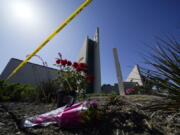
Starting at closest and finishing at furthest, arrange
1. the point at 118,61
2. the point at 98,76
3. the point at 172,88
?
the point at 172,88, the point at 118,61, the point at 98,76

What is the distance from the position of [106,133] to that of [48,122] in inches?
22.1

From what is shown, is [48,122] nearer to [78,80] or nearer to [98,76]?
[78,80]

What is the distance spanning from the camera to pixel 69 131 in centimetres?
95

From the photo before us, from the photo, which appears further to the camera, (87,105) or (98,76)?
(98,76)

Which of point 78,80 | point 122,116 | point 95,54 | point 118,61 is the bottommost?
point 122,116

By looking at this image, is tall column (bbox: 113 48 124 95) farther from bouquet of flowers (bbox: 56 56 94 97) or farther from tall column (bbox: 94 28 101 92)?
tall column (bbox: 94 28 101 92)

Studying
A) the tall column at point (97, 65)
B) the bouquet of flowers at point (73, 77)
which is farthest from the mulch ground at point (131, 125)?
the tall column at point (97, 65)

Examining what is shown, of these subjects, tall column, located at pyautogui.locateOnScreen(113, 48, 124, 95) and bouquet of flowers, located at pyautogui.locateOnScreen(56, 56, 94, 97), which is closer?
bouquet of flowers, located at pyautogui.locateOnScreen(56, 56, 94, 97)

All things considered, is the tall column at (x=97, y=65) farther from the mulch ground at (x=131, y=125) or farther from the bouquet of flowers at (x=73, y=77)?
the mulch ground at (x=131, y=125)

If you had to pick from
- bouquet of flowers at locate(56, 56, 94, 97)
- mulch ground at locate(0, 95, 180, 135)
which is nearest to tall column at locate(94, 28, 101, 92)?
bouquet of flowers at locate(56, 56, 94, 97)

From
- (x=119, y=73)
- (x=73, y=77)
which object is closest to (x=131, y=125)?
(x=73, y=77)

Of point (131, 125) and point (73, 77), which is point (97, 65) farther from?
point (131, 125)

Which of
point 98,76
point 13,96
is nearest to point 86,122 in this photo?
point 13,96

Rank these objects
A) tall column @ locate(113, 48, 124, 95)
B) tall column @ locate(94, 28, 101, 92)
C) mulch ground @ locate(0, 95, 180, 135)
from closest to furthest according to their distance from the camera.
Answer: mulch ground @ locate(0, 95, 180, 135) → tall column @ locate(113, 48, 124, 95) → tall column @ locate(94, 28, 101, 92)
